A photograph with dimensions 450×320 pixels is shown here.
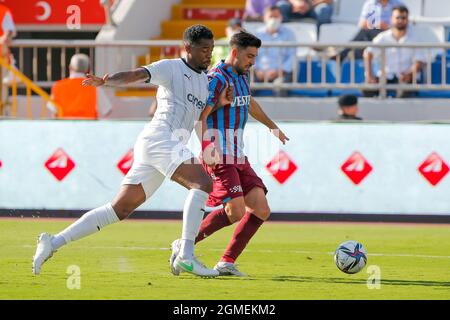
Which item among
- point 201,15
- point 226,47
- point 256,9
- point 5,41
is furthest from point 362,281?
point 201,15

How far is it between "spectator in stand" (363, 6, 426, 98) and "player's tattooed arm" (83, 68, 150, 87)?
989 cm

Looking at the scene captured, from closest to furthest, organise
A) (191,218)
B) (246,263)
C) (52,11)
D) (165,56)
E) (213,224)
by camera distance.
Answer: (191,218) < (213,224) < (246,263) < (165,56) < (52,11)

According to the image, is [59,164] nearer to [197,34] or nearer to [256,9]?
[256,9]

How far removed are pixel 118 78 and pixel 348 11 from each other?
1280cm

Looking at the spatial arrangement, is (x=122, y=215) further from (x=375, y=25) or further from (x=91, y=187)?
(x=375, y=25)

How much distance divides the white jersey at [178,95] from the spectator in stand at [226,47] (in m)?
8.17

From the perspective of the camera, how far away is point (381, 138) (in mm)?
16953

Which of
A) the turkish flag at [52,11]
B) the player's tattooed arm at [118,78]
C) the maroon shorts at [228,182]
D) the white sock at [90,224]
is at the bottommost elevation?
the white sock at [90,224]

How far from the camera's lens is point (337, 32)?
22.0m

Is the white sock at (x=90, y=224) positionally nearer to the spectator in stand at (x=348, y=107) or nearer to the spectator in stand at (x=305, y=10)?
the spectator in stand at (x=348, y=107)

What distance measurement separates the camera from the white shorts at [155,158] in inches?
424

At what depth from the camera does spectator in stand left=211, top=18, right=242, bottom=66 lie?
20.4 meters

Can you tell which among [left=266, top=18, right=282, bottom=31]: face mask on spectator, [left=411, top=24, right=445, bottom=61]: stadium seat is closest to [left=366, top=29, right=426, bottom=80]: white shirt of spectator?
[left=411, top=24, right=445, bottom=61]: stadium seat

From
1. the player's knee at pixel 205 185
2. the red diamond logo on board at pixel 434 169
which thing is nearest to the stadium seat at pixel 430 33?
the red diamond logo on board at pixel 434 169
